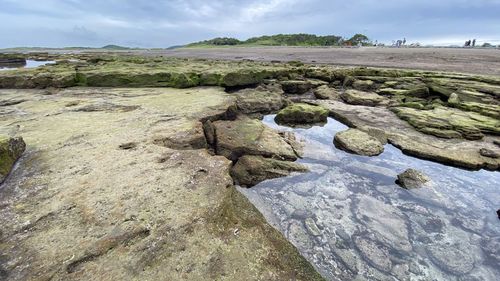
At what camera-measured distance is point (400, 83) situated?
37.1 feet

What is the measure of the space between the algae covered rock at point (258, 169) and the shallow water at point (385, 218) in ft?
0.48


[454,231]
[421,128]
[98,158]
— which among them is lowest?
[454,231]

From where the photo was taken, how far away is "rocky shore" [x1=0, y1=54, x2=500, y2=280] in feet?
7.58

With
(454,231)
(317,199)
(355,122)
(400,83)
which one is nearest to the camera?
(454,231)

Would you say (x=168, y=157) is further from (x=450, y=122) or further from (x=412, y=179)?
(x=450, y=122)

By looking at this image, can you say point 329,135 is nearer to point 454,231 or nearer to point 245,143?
point 245,143

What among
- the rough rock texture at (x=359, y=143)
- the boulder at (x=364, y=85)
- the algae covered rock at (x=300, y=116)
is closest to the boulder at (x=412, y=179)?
the rough rock texture at (x=359, y=143)

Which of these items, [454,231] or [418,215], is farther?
[418,215]

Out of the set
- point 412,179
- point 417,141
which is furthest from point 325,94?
point 412,179

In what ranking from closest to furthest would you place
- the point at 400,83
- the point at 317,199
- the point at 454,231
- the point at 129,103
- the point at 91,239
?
the point at 91,239 → the point at 454,231 → the point at 317,199 → the point at 129,103 → the point at 400,83

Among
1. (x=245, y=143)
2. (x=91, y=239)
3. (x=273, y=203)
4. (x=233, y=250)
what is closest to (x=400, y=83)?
(x=245, y=143)

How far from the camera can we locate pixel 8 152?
3.43m

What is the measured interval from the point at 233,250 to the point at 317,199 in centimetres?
205

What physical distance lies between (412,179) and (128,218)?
4.23 meters
